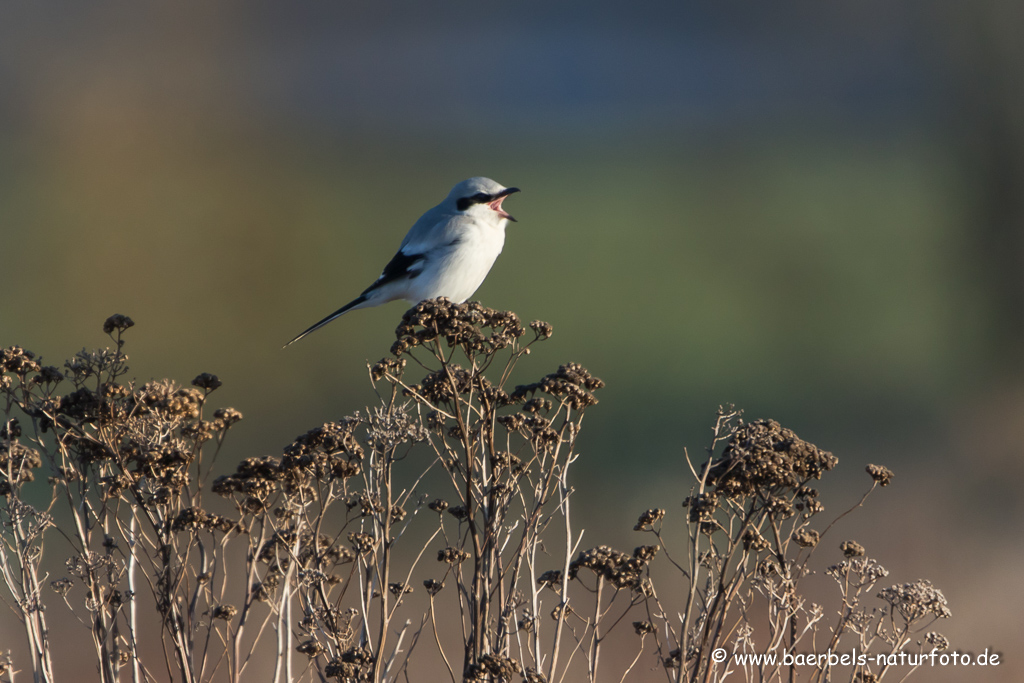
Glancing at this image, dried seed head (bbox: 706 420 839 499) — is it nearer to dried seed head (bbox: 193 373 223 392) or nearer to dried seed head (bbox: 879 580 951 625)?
dried seed head (bbox: 879 580 951 625)

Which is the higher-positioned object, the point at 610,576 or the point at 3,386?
the point at 3,386

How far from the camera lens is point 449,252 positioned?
4176 mm

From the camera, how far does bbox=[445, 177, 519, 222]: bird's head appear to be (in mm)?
4375

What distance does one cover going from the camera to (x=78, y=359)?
2.22 metres

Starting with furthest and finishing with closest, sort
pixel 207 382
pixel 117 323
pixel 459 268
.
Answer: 1. pixel 459 268
2. pixel 207 382
3. pixel 117 323

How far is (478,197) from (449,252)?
0.38 metres

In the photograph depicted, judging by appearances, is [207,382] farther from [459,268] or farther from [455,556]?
[459,268]

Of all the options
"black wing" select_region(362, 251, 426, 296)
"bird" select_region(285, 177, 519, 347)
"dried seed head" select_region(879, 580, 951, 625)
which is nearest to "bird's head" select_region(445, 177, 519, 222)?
"bird" select_region(285, 177, 519, 347)

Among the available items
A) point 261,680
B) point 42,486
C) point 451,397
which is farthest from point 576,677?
point 42,486

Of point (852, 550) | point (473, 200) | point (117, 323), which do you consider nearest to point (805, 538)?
point (852, 550)

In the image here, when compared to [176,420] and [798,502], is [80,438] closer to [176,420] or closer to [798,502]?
[176,420]

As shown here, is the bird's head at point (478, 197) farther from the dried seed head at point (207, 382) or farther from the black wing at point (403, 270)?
the dried seed head at point (207, 382)

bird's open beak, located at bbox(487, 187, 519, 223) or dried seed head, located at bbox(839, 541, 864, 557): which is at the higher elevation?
bird's open beak, located at bbox(487, 187, 519, 223)

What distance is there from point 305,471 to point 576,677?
4.46 meters
